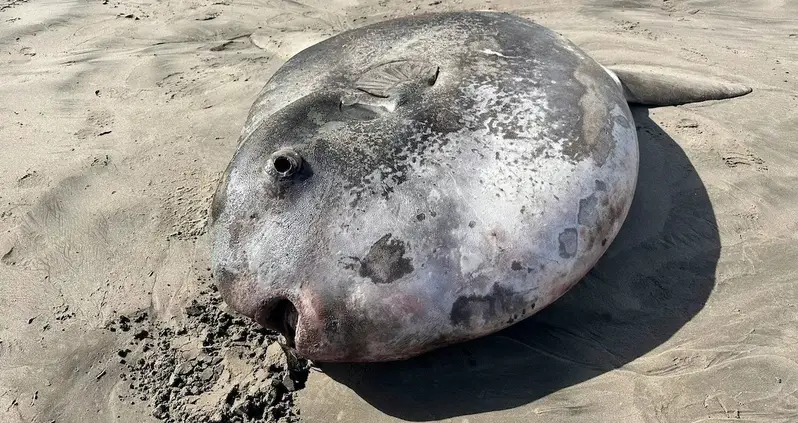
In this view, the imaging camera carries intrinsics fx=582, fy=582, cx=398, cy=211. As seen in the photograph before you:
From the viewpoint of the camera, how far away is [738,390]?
2053 millimetres

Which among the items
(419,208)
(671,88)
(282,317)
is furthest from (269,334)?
(671,88)

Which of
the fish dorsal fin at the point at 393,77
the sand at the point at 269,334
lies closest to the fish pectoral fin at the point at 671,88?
the sand at the point at 269,334

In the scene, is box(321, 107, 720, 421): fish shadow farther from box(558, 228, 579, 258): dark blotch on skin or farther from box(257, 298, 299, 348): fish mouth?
box(558, 228, 579, 258): dark blotch on skin

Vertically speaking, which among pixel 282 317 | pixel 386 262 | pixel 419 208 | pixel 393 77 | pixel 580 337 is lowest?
pixel 580 337

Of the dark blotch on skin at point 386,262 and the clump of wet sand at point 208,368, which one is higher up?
the dark blotch on skin at point 386,262

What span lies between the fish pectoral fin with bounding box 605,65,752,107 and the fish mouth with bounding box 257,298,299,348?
2298 mm

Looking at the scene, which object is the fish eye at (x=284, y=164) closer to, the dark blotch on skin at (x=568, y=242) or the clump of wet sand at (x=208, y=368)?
the clump of wet sand at (x=208, y=368)

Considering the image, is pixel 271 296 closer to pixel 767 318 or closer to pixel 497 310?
pixel 497 310

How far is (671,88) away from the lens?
3.47m

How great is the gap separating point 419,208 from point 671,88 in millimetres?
2301

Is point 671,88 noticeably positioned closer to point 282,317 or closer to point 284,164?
point 284,164

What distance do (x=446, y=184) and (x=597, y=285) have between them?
2.94 ft

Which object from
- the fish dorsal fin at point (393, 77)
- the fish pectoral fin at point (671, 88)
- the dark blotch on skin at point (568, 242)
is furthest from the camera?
the fish pectoral fin at point (671, 88)

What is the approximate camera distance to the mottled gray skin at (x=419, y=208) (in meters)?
1.87
